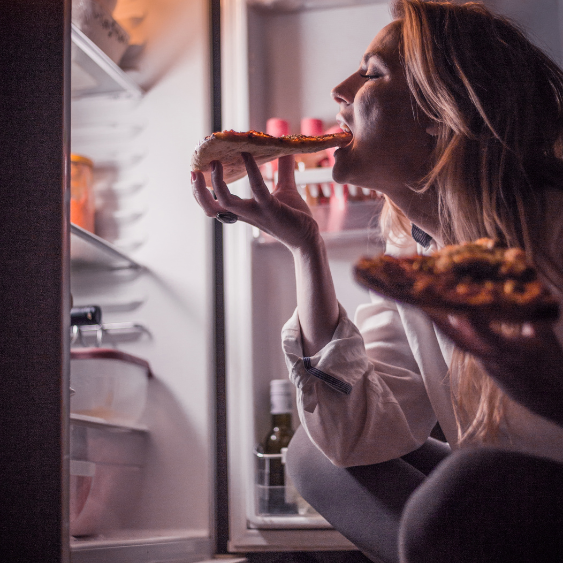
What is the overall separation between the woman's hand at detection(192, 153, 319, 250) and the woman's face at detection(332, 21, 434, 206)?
0.22 ft

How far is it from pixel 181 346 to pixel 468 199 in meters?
0.71

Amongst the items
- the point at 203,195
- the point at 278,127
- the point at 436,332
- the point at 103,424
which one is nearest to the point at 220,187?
the point at 203,195

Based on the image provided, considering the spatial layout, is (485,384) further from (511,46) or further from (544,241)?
(511,46)

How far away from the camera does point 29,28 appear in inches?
23.2

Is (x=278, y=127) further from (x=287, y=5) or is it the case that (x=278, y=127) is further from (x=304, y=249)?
(x=304, y=249)

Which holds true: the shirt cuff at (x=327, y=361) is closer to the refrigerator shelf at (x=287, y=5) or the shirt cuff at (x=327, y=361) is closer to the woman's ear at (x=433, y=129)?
the woman's ear at (x=433, y=129)

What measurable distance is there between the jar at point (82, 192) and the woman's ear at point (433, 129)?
2.35 feet

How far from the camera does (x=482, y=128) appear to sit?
0.57 m

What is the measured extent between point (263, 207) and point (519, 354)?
33cm

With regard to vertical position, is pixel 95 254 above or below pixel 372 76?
below

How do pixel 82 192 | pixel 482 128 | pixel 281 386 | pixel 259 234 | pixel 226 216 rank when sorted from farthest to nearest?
1. pixel 82 192
2. pixel 259 234
3. pixel 281 386
4. pixel 226 216
5. pixel 482 128

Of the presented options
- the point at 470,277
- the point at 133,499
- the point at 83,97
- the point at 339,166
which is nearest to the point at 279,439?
the point at 133,499

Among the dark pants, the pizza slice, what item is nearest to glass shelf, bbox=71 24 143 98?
the pizza slice

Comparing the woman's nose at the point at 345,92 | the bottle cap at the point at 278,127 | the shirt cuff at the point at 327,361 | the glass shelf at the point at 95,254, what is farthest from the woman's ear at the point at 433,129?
the glass shelf at the point at 95,254
